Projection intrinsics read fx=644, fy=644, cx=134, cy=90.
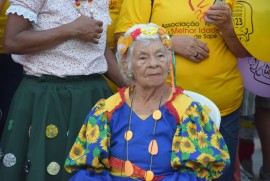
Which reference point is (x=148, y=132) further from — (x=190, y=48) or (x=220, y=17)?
(x=220, y=17)

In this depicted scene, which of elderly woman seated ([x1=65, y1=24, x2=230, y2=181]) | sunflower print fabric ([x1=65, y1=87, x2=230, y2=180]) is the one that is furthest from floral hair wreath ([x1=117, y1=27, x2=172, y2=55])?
sunflower print fabric ([x1=65, y1=87, x2=230, y2=180])

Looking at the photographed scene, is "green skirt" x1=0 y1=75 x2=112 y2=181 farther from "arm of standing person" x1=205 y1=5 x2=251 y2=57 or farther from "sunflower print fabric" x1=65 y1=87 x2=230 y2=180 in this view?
"arm of standing person" x1=205 y1=5 x2=251 y2=57

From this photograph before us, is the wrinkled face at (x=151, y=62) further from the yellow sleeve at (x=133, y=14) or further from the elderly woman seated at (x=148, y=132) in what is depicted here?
the yellow sleeve at (x=133, y=14)

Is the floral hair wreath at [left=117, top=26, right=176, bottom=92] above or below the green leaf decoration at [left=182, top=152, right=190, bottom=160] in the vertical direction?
above

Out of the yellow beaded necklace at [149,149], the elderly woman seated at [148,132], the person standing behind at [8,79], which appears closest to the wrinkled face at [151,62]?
the elderly woman seated at [148,132]

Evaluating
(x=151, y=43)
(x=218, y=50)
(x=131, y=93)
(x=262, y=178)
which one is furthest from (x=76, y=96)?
(x=262, y=178)

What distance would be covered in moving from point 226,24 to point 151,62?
0.76 metres

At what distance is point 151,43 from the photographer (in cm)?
332

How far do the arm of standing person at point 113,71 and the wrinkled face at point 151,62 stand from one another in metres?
0.73

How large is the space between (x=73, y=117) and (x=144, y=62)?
646mm

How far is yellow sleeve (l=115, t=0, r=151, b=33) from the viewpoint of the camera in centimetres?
397

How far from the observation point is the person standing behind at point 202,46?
3859mm

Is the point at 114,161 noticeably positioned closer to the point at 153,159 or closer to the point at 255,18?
the point at 153,159

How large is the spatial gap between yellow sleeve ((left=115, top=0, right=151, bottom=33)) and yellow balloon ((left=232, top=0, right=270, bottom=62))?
554mm
